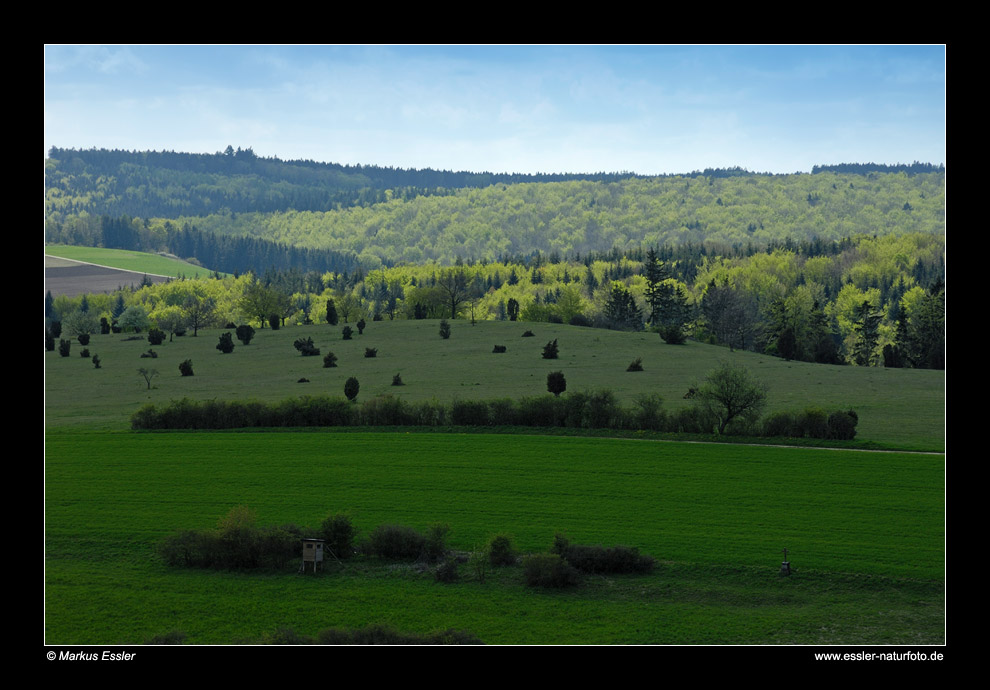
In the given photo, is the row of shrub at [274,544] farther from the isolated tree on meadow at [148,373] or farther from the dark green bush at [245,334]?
the dark green bush at [245,334]

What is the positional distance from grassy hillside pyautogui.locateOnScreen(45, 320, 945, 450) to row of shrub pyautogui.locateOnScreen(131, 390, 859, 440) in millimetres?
4924

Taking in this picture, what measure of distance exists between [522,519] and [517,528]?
1.34 m

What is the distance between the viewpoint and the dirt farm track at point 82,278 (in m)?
154

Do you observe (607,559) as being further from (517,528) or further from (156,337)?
(156,337)

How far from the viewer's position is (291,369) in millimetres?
84000

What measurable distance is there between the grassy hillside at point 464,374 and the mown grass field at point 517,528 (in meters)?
11.9

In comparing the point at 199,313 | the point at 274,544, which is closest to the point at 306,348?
the point at 199,313

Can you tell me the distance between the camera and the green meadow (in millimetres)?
25391

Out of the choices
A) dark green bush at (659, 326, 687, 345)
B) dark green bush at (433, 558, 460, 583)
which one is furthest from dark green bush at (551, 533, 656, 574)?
dark green bush at (659, 326, 687, 345)

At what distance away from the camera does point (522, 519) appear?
1444 inches

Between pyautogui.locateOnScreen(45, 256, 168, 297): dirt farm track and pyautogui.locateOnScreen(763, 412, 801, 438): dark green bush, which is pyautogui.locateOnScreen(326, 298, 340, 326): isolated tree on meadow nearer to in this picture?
pyautogui.locateOnScreen(45, 256, 168, 297): dirt farm track

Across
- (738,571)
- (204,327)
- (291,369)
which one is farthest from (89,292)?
(738,571)
